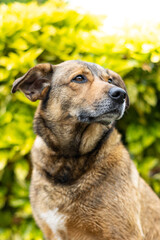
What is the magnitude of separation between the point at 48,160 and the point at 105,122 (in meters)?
0.61

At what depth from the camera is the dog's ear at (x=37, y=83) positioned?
2623 mm

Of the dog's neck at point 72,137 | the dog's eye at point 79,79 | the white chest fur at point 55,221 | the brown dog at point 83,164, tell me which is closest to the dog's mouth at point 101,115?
the brown dog at point 83,164

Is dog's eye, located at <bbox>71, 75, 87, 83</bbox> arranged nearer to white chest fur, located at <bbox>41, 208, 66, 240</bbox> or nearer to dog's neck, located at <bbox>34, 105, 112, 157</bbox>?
dog's neck, located at <bbox>34, 105, 112, 157</bbox>

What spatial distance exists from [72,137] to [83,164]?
253 millimetres

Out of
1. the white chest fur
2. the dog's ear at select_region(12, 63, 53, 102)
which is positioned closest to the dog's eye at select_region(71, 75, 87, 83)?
the dog's ear at select_region(12, 63, 53, 102)

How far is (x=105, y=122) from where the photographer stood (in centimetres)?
248

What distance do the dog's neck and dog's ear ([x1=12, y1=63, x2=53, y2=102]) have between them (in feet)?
0.60

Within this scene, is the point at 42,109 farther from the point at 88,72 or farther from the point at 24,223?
the point at 24,223

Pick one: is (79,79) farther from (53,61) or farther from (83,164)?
(53,61)

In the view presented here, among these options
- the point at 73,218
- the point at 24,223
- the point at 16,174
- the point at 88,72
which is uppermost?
the point at 88,72

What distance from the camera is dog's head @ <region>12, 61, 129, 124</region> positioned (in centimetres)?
238

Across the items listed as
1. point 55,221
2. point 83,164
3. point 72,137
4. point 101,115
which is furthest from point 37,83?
point 55,221

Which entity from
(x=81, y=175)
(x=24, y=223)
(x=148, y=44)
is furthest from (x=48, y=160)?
(x=148, y=44)

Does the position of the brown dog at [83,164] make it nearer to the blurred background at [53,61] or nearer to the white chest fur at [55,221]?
the white chest fur at [55,221]
